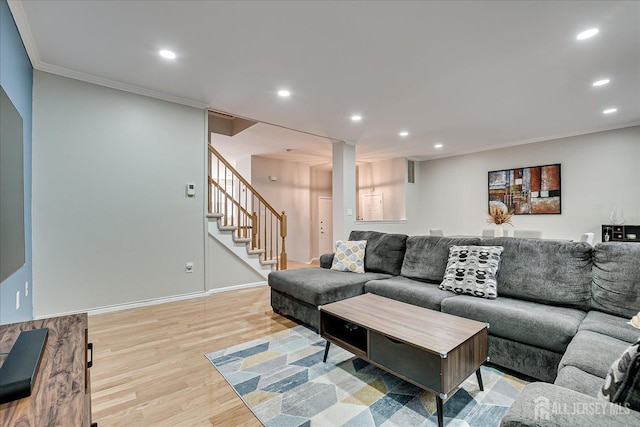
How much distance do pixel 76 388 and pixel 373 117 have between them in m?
4.44

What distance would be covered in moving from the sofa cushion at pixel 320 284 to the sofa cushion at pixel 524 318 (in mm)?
967

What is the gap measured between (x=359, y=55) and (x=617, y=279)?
272 centimetres

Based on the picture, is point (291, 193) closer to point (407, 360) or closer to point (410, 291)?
point (410, 291)

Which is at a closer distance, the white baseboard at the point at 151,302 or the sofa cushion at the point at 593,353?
the sofa cushion at the point at 593,353

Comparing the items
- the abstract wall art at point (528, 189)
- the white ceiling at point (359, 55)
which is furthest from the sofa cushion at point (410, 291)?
the abstract wall art at point (528, 189)

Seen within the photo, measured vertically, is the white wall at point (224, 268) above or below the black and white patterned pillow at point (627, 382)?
below

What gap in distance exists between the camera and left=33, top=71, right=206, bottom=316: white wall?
3.05m

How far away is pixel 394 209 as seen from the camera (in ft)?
24.8

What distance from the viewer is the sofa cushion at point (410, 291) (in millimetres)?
2578

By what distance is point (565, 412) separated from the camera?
3.03ft

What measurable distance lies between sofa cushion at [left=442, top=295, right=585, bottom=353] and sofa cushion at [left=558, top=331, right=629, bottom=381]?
0.14 meters

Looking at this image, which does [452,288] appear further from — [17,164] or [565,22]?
[17,164]

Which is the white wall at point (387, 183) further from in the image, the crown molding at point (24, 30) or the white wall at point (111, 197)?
the crown molding at point (24, 30)

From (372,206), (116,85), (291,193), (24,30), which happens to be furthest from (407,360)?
(372,206)
